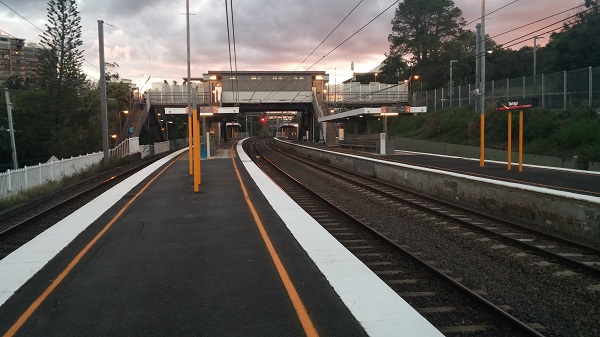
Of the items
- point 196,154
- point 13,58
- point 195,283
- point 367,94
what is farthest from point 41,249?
point 13,58

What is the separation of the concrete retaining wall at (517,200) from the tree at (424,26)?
195 ft

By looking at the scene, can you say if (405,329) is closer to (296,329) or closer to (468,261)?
(296,329)

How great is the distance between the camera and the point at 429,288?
21.9 feet

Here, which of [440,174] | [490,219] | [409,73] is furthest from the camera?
[409,73]

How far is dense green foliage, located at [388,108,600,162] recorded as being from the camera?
2466 centimetres

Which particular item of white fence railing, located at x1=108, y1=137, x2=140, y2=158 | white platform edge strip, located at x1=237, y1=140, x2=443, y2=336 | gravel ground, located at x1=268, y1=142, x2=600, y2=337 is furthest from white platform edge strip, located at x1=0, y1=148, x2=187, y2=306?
white fence railing, located at x1=108, y1=137, x2=140, y2=158

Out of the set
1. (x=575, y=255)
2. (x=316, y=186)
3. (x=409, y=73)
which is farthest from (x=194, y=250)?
(x=409, y=73)

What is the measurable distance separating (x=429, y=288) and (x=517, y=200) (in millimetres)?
6540

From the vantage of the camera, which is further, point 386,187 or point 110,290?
point 386,187

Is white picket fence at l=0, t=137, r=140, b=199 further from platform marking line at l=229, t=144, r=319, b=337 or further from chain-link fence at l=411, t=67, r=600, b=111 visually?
chain-link fence at l=411, t=67, r=600, b=111

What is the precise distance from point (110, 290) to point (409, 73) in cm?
7585

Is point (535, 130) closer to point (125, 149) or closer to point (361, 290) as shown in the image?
point (361, 290)

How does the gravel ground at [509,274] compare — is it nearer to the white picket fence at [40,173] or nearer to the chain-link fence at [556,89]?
the white picket fence at [40,173]

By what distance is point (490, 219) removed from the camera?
1175 cm
